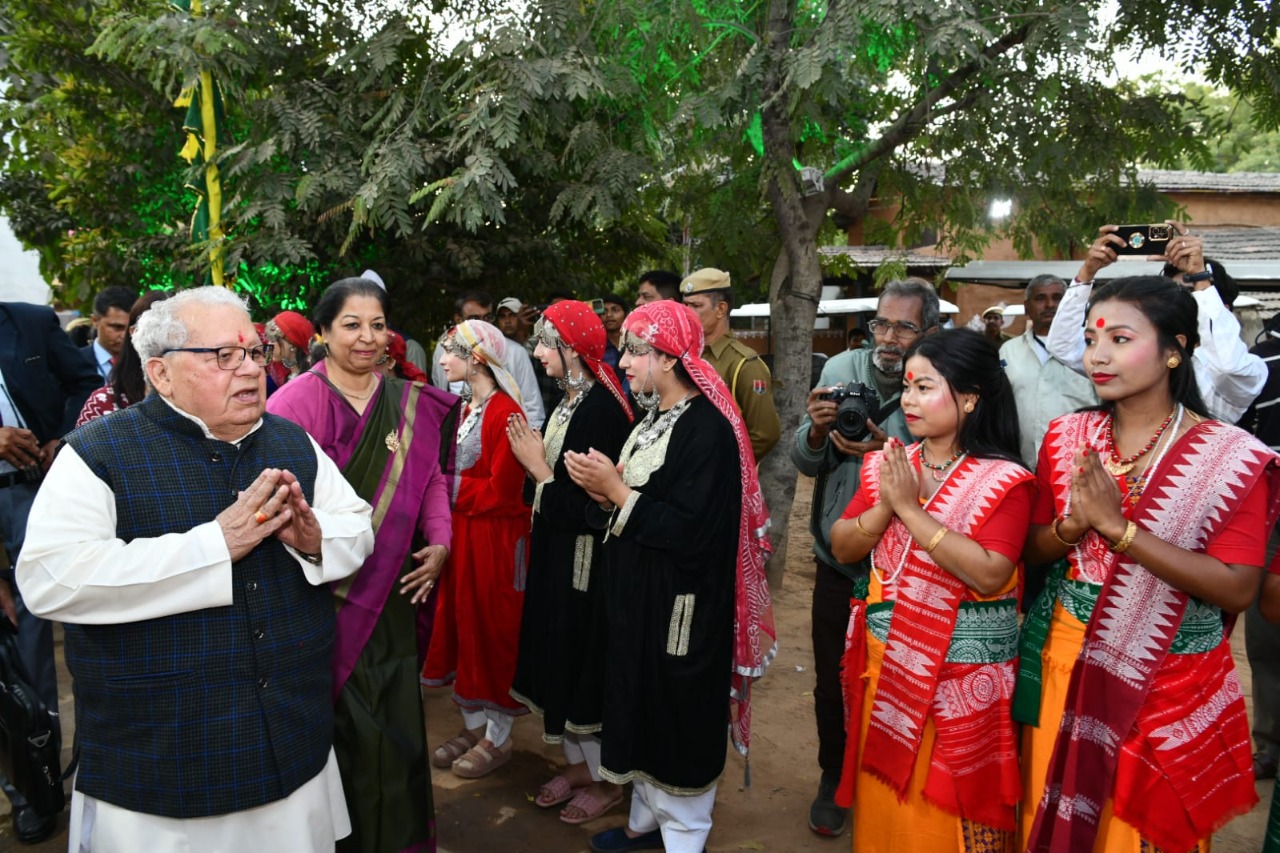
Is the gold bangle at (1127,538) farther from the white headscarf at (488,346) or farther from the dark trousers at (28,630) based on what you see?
the dark trousers at (28,630)

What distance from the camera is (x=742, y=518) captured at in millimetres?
3201

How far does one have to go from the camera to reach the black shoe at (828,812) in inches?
140

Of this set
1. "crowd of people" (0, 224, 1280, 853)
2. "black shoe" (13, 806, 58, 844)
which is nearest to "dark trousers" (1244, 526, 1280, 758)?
"crowd of people" (0, 224, 1280, 853)

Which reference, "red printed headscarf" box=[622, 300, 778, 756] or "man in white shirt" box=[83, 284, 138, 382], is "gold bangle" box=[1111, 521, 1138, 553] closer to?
"red printed headscarf" box=[622, 300, 778, 756]

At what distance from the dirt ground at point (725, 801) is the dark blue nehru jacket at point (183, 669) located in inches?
62.5

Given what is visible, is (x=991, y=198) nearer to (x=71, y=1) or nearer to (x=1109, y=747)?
(x=1109, y=747)

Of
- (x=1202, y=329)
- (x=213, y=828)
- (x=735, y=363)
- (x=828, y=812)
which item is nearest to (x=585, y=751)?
(x=828, y=812)

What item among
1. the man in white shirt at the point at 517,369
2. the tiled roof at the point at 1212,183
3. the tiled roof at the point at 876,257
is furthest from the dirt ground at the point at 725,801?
the tiled roof at the point at 1212,183

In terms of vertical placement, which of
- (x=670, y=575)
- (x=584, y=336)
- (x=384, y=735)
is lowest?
(x=384, y=735)

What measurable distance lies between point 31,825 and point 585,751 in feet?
7.06

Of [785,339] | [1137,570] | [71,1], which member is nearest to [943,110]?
[785,339]

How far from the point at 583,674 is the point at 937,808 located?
1372mm

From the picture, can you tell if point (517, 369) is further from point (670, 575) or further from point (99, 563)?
point (99, 563)

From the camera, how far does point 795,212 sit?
6.28m
